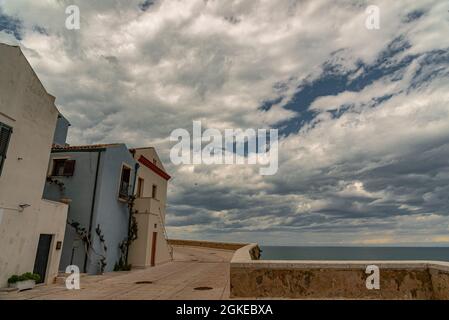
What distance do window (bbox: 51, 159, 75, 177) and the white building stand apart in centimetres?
433

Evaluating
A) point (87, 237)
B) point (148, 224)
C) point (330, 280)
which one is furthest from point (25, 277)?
point (330, 280)

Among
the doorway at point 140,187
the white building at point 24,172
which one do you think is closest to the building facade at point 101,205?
the doorway at point 140,187

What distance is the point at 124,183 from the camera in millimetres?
19031

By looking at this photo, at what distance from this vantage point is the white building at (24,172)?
10.2m

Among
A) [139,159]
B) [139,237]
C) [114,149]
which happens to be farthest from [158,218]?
[114,149]

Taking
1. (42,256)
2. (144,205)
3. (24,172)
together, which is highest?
(24,172)

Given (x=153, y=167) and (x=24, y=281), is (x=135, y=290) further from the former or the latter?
(x=153, y=167)

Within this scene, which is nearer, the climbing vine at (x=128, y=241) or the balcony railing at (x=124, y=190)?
the climbing vine at (x=128, y=241)

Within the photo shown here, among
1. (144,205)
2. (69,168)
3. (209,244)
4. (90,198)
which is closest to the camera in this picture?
(90,198)

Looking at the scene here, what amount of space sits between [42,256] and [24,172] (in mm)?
3756

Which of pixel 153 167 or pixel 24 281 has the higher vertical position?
pixel 153 167

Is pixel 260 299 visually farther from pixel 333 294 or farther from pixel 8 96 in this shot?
pixel 8 96

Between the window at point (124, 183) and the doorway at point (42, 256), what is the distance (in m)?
6.30

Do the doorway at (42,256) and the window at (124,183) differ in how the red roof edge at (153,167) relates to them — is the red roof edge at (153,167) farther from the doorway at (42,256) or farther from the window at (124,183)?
the doorway at (42,256)
